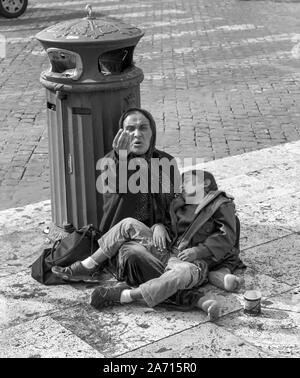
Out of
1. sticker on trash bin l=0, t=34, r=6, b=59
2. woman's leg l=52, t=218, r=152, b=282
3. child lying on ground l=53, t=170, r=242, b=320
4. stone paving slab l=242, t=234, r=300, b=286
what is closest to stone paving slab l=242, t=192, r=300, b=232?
stone paving slab l=242, t=234, r=300, b=286

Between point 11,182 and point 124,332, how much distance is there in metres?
3.25

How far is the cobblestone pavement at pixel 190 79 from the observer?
832 centimetres

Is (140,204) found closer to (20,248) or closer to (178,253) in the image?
(178,253)

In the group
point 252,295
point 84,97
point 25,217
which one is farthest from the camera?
point 25,217

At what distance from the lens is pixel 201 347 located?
4.36 metres

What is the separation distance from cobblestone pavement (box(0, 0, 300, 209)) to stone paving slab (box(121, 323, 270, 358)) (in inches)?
114

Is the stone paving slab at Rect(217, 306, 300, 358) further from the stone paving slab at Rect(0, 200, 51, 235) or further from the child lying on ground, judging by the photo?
the stone paving slab at Rect(0, 200, 51, 235)

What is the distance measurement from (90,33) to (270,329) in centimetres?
212

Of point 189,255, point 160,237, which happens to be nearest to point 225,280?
point 189,255

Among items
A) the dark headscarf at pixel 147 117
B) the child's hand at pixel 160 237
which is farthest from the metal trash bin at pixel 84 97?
the child's hand at pixel 160 237

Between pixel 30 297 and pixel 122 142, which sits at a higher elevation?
pixel 122 142

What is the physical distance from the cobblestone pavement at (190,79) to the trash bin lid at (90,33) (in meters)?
2.11
